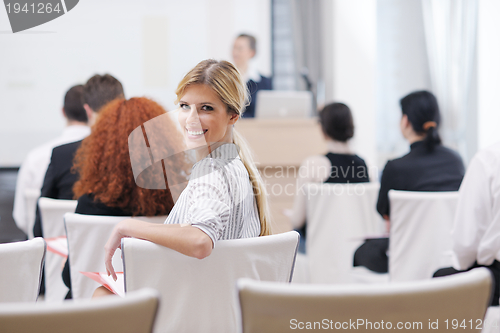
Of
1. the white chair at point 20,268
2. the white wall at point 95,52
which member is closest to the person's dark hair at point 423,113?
the white chair at point 20,268

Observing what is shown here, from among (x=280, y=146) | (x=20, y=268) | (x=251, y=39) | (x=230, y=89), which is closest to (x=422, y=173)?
(x=280, y=146)

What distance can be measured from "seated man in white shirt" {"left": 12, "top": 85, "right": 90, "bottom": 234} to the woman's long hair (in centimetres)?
137

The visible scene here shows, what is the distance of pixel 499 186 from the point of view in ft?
4.50

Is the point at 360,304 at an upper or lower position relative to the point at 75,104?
lower

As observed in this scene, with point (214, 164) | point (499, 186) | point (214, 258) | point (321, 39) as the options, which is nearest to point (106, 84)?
point (214, 164)

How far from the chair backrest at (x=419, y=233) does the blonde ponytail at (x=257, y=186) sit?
831 mm

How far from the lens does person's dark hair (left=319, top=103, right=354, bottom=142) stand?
2.43 m

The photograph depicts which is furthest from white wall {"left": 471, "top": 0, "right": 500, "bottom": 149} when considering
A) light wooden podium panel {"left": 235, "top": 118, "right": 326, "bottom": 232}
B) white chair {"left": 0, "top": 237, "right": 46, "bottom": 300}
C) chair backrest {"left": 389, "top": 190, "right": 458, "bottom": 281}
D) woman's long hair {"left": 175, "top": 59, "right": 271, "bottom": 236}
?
white chair {"left": 0, "top": 237, "right": 46, "bottom": 300}

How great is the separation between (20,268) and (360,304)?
67cm

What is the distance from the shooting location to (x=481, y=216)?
1.43 meters

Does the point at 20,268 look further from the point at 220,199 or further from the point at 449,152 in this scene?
the point at 449,152

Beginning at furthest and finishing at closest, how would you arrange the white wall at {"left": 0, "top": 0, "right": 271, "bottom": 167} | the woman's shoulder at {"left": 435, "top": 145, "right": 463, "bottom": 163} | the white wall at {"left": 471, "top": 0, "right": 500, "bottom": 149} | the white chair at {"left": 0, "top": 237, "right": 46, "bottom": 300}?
the white wall at {"left": 0, "top": 0, "right": 271, "bottom": 167} → the white wall at {"left": 471, "top": 0, "right": 500, "bottom": 149} → the woman's shoulder at {"left": 435, "top": 145, "right": 463, "bottom": 163} → the white chair at {"left": 0, "top": 237, "right": 46, "bottom": 300}

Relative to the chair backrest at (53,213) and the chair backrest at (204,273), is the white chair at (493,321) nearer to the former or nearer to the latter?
the chair backrest at (204,273)

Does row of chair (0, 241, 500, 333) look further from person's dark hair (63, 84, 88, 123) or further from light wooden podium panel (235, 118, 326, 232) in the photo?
light wooden podium panel (235, 118, 326, 232)
